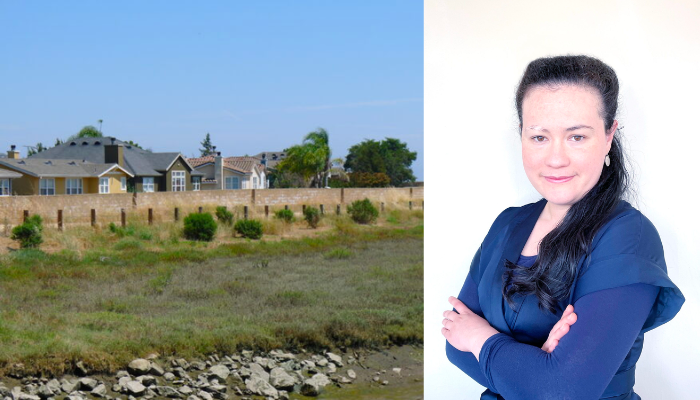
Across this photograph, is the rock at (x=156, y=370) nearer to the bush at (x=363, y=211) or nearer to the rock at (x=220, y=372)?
the rock at (x=220, y=372)

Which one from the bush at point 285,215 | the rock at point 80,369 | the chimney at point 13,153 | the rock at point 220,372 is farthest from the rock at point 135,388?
the chimney at point 13,153

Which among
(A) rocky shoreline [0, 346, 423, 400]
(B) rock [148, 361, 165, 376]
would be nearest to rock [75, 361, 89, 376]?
(A) rocky shoreline [0, 346, 423, 400]

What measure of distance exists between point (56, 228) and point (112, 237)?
1.12 feet

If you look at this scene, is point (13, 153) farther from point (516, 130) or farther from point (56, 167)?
point (516, 130)

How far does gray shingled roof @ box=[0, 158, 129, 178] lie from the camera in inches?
158

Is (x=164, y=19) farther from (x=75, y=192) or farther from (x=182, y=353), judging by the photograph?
(x=182, y=353)

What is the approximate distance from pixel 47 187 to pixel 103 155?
39 centimetres

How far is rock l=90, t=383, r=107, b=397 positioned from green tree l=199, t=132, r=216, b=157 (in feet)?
5.24

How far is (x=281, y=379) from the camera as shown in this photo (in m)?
4.36

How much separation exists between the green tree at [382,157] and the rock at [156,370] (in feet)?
6.18

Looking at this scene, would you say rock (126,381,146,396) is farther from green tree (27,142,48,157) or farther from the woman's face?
the woman's face

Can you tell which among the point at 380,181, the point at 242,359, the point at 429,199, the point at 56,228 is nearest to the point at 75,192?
the point at 56,228

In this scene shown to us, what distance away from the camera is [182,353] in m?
4.18

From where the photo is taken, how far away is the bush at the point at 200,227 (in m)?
4.47
